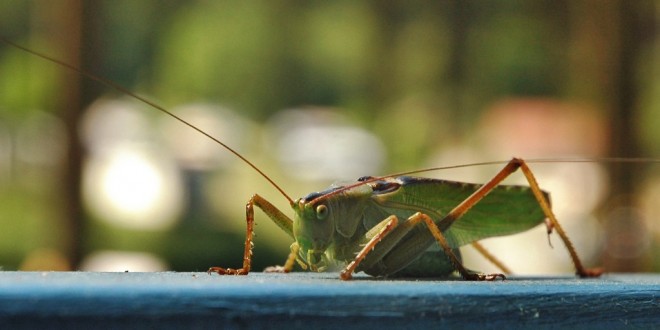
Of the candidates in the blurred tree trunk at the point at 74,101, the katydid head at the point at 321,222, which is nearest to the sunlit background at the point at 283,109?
the blurred tree trunk at the point at 74,101

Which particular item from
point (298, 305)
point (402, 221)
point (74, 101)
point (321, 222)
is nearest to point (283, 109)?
point (74, 101)

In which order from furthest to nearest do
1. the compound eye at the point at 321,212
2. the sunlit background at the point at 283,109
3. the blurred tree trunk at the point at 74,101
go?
1. the sunlit background at the point at 283,109
2. the blurred tree trunk at the point at 74,101
3. the compound eye at the point at 321,212

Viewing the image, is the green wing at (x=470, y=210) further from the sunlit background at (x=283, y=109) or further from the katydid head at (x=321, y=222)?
the sunlit background at (x=283, y=109)

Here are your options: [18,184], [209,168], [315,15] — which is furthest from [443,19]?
[18,184]

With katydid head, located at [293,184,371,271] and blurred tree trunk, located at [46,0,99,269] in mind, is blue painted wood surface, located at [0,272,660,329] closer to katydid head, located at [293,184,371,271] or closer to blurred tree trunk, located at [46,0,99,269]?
katydid head, located at [293,184,371,271]

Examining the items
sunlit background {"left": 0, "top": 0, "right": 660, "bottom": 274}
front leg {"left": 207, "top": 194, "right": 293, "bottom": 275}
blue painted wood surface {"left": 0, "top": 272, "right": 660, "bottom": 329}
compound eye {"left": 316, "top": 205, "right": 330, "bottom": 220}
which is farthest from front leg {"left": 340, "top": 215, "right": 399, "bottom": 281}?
sunlit background {"left": 0, "top": 0, "right": 660, "bottom": 274}

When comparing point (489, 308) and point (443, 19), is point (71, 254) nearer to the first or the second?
point (489, 308)
